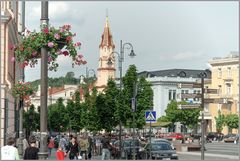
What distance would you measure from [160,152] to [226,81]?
92788 mm

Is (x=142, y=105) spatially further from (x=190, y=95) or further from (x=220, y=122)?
(x=220, y=122)

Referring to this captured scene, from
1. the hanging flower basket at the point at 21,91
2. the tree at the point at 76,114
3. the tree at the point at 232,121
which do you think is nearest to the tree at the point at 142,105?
the hanging flower basket at the point at 21,91

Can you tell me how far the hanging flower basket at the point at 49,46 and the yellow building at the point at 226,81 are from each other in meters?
105

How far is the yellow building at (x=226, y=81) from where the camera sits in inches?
4929

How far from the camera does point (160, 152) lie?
126ft

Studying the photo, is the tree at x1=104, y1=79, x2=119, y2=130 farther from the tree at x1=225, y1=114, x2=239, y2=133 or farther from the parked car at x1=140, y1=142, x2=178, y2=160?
the tree at x1=225, y1=114, x2=239, y2=133

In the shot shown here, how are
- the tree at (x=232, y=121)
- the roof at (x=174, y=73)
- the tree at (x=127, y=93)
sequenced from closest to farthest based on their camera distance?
the tree at (x=127, y=93) → the tree at (x=232, y=121) → the roof at (x=174, y=73)

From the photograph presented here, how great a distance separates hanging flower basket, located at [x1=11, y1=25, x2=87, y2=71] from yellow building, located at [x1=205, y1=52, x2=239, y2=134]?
4117 inches

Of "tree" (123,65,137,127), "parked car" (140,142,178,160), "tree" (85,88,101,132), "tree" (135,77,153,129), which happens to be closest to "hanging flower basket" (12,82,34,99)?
"parked car" (140,142,178,160)

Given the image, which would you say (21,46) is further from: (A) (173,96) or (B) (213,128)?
(A) (173,96)

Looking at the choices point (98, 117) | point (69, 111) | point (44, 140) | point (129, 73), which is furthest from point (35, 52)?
point (69, 111)

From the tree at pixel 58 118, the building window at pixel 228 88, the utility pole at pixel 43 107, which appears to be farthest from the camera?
the building window at pixel 228 88

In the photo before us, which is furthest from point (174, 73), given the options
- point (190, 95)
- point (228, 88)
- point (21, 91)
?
point (190, 95)

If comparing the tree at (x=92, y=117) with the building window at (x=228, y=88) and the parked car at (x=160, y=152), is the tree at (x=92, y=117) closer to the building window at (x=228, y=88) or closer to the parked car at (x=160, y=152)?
the parked car at (x=160, y=152)
